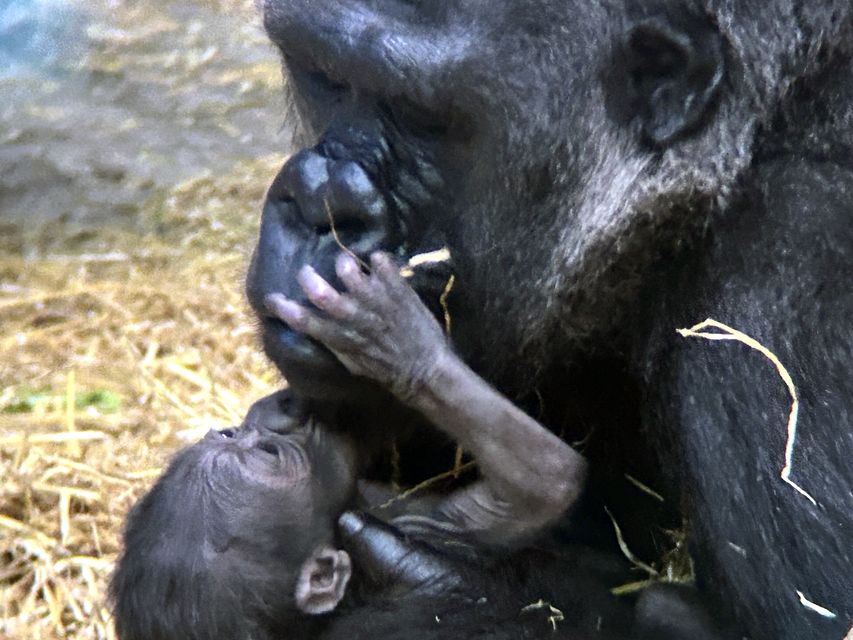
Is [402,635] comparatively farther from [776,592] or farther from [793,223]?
[793,223]

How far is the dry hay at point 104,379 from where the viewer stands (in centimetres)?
370

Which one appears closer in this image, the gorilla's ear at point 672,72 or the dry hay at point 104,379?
the gorilla's ear at point 672,72

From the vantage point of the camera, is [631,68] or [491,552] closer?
[631,68]

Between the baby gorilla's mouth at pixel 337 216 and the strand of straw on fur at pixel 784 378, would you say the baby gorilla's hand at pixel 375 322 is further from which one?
the strand of straw on fur at pixel 784 378

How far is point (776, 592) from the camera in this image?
2250 millimetres

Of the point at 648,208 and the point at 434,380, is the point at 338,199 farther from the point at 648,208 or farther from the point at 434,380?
the point at 648,208

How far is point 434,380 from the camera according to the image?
2.44 metres

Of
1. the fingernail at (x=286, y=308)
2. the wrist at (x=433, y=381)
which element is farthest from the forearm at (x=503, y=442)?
the fingernail at (x=286, y=308)

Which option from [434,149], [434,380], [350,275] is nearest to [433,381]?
[434,380]

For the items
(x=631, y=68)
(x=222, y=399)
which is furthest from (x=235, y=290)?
(x=631, y=68)

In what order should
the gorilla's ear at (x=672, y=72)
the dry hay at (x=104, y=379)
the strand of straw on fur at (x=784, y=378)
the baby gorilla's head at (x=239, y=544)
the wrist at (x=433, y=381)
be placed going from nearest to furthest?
1. the strand of straw on fur at (x=784, y=378)
2. the gorilla's ear at (x=672, y=72)
3. the wrist at (x=433, y=381)
4. the baby gorilla's head at (x=239, y=544)
5. the dry hay at (x=104, y=379)

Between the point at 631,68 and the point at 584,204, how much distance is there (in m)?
0.29

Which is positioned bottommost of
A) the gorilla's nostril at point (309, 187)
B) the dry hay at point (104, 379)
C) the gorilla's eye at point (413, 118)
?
the dry hay at point (104, 379)

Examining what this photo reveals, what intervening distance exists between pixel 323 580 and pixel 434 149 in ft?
3.07
